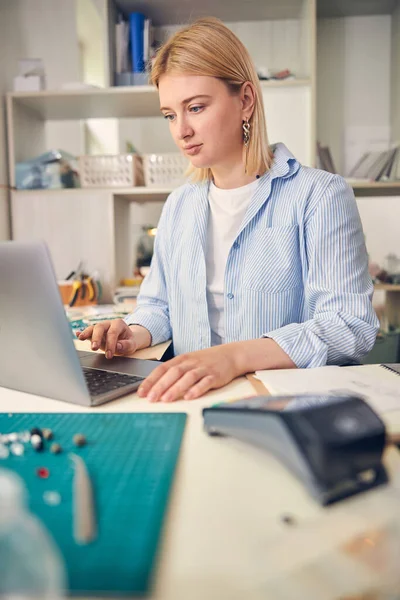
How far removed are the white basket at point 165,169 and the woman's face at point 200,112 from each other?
47.4 inches

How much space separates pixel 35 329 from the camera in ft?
2.43

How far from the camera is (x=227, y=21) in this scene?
8.95ft

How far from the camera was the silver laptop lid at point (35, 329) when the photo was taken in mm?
680

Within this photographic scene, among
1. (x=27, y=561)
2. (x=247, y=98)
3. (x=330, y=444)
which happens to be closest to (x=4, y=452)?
(x=27, y=561)

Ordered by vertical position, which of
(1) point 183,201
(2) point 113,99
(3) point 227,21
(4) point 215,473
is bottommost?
(4) point 215,473

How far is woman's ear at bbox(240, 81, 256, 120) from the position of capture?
129cm

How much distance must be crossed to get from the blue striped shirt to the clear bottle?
62 centimetres

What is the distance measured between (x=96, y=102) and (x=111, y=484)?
2392 millimetres

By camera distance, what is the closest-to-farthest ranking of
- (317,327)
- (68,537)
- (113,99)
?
1. (68,537)
2. (317,327)
3. (113,99)

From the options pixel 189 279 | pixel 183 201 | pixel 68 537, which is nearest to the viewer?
pixel 68 537

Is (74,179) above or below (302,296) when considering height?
above

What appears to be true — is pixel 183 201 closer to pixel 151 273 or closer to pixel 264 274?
pixel 151 273

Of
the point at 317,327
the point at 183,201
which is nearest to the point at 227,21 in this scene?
the point at 183,201

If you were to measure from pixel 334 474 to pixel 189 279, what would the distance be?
Answer: 2.98 feet
